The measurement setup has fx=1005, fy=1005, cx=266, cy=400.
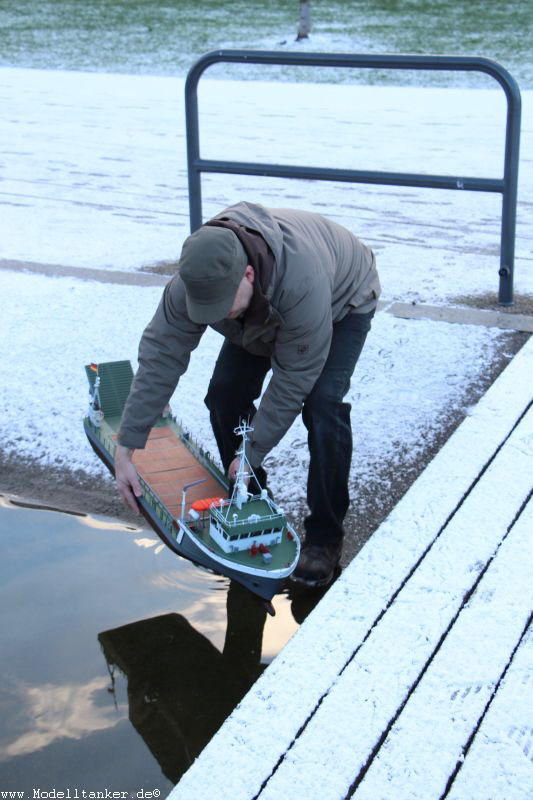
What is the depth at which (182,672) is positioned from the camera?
9.99 feet

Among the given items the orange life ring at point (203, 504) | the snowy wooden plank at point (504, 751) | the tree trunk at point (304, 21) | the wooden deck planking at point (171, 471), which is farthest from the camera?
the tree trunk at point (304, 21)

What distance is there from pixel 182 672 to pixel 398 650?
2.40 ft

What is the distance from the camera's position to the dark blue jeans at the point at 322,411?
3.31 m

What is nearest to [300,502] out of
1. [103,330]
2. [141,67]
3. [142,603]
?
[142,603]

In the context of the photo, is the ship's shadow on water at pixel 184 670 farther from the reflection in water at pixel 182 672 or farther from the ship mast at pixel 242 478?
the ship mast at pixel 242 478

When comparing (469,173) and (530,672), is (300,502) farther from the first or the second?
(469,173)

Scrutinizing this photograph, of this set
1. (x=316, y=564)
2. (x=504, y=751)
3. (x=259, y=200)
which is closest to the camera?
(x=504, y=751)

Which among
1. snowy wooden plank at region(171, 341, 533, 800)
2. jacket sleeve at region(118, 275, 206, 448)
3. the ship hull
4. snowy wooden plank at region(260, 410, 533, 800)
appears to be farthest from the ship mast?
snowy wooden plank at region(260, 410, 533, 800)

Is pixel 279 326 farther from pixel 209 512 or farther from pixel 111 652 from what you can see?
pixel 111 652

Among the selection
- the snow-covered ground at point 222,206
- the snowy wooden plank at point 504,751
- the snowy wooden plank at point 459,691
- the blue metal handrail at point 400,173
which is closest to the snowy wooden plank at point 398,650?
the snowy wooden plank at point 459,691

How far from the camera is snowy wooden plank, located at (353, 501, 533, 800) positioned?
2.27 metres

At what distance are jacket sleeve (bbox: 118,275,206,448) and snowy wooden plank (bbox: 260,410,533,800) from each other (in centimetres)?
90

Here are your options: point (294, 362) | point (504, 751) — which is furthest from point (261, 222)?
point (504, 751)

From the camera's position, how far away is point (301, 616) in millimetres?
3309
